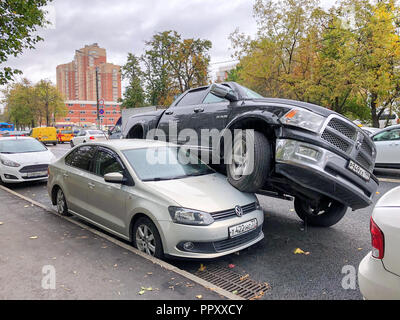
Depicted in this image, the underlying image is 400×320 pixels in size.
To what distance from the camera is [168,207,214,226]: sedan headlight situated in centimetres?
370

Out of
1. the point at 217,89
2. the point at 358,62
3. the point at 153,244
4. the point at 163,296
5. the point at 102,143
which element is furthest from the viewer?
the point at 358,62

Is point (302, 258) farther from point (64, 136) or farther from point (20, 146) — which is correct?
point (64, 136)

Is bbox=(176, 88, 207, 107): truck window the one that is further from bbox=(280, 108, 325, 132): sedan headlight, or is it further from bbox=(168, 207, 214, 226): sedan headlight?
bbox=(168, 207, 214, 226): sedan headlight

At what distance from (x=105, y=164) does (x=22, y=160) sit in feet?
18.8

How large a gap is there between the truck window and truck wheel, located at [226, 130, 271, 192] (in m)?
1.64

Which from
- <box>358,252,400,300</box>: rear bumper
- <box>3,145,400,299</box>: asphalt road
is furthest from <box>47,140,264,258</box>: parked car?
<box>358,252,400,300</box>: rear bumper

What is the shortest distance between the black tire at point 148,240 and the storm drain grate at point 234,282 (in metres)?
0.52

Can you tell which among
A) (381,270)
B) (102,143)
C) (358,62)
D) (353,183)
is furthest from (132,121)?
(358,62)

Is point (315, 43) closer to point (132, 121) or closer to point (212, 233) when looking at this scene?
point (132, 121)

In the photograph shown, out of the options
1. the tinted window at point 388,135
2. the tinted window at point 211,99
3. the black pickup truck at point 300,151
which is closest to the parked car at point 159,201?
the black pickup truck at point 300,151

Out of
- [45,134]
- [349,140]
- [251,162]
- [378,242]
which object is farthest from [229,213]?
[45,134]

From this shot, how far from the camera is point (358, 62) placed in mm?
17984
